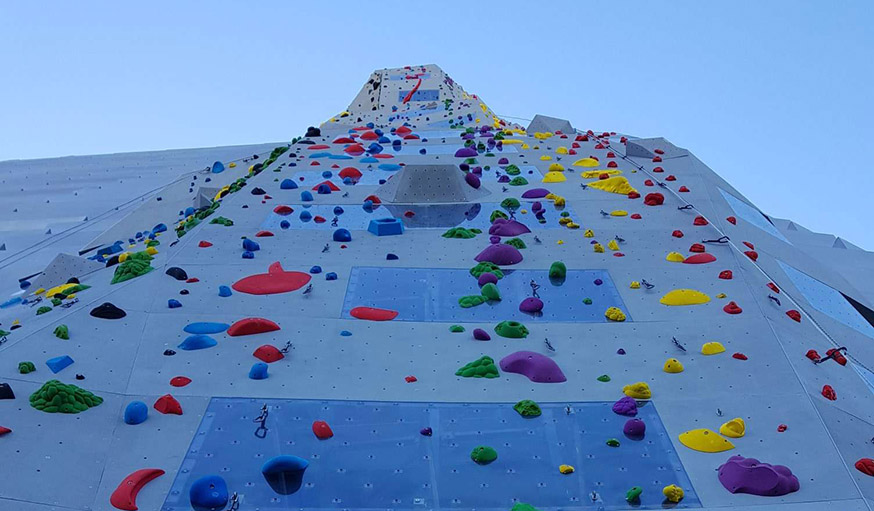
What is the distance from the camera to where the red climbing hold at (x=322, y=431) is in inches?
251

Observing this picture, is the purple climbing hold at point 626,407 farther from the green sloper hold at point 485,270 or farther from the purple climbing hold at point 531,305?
the green sloper hold at point 485,270

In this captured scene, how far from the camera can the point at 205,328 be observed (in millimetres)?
7973

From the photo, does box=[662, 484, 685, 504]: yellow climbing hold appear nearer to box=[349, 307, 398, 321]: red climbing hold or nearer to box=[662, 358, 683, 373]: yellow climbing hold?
box=[662, 358, 683, 373]: yellow climbing hold

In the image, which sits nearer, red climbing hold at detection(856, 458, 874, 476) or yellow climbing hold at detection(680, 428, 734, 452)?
red climbing hold at detection(856, 458, 874, 476)

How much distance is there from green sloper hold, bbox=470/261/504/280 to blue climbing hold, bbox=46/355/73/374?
4486 millimetres

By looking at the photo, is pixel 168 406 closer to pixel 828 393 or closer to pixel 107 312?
pixel 107 312

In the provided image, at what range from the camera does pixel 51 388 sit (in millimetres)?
6496

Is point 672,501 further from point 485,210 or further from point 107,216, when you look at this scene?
point 107,216

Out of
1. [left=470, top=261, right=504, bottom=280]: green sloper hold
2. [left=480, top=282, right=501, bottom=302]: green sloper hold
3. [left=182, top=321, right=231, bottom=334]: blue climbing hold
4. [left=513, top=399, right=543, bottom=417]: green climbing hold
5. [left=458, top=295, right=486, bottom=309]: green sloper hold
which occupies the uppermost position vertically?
[left=470, top=261, right=504, bottom=280]: green sloper hold

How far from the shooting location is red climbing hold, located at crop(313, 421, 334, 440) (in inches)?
251

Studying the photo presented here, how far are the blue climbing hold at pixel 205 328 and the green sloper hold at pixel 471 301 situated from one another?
2515mm

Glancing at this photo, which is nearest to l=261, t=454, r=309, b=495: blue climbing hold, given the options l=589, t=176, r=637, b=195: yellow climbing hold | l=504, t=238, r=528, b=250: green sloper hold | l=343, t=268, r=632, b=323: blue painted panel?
l=343, t=268, r=632, b=323: blue painted panel

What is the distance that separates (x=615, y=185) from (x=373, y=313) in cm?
590

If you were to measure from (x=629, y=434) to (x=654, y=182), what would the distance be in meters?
7.40
